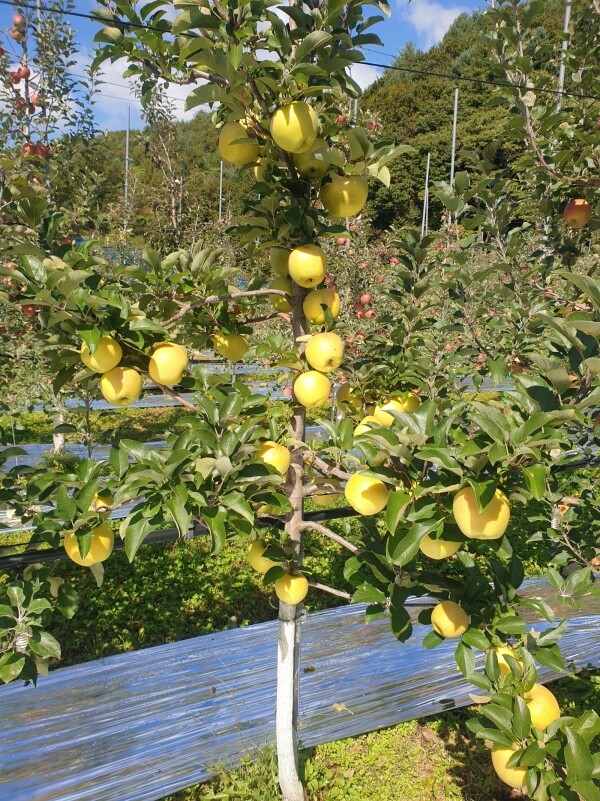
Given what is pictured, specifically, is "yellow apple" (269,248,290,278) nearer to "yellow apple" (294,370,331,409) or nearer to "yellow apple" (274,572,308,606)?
"yellow apple" (294,370,331,409)

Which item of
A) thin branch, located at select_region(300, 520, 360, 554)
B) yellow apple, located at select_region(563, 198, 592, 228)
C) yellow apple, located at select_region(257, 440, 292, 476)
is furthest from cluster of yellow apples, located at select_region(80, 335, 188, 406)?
yellow apple, located at select_region(563, 198, 592, 228)

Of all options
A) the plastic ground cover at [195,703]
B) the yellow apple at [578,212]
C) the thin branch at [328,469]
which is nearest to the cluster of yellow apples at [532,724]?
the thin branch at [328,469]

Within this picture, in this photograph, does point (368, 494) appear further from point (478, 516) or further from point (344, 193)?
point (344, 193)

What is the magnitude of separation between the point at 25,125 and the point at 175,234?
2815 mm

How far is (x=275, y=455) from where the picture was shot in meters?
1.18

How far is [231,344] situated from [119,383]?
1.31 ft

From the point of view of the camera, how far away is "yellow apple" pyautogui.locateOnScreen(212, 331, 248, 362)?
1451 mm

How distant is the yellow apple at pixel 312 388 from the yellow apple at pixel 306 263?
20 centimetres

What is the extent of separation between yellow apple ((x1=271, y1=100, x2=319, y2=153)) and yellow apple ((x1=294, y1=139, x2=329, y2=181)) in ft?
0.24

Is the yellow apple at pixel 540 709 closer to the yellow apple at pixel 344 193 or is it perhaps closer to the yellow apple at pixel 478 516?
the yellow apple at pixel 478 516

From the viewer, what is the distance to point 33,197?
3.47 feet

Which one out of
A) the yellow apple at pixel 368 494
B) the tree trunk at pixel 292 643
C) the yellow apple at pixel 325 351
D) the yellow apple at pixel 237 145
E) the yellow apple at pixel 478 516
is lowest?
the tree trunk at pixel 292 643

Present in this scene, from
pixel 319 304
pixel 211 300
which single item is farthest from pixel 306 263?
pixel 211 300

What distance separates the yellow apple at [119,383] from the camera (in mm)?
1112
